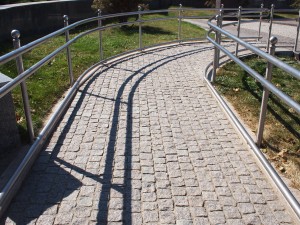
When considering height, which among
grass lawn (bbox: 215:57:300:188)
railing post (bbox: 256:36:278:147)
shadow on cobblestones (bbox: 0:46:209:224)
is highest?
railing post (bbox: 256:36:278:147)

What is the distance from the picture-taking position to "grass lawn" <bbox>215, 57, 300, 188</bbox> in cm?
408

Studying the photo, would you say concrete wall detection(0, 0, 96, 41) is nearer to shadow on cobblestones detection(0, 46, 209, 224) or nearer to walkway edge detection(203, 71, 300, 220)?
shadow on cobblestones detection(0, 46, 209, 224)

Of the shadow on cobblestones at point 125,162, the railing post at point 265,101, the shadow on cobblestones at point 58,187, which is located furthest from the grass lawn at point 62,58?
the railing post at point 265,101

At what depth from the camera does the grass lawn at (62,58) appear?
562 centimetres

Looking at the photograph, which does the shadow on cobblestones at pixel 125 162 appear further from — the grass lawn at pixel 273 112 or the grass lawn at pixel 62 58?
the grass lawn at pixel 273 112

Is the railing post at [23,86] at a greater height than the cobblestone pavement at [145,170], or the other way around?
the railing post at [23,86]

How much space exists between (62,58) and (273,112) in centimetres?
540

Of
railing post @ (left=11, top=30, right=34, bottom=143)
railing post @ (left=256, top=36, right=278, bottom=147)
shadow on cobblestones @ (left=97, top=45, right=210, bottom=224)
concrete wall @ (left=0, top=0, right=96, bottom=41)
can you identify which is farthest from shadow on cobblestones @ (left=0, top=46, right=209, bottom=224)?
concrete wall @ (left=0, top=0, right=96, bottom=41)

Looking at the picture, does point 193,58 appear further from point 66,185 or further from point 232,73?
point 66,185

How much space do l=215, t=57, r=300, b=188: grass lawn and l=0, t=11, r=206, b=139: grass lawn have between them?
285 centimetres

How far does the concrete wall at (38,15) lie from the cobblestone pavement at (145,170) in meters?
6.38

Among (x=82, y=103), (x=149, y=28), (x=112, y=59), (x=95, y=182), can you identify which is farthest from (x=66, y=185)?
(x=149, y=28)

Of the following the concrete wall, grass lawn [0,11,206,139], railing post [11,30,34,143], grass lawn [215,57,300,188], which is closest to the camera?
railing post [11,30,34,143]

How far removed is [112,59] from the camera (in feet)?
29.7
